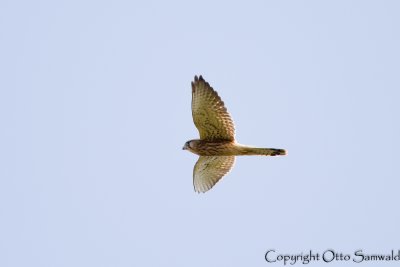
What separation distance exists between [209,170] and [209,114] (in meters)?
1.95

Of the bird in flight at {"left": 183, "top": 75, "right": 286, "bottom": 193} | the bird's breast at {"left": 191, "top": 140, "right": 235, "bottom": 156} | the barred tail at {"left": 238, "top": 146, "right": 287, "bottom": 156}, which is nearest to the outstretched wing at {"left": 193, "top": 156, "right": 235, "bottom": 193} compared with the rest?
the bird in flight at {"left": 183, "top": 75, "right": 286, "bottom": 193}

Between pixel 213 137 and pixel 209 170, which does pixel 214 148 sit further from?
Answer: pixel 209 170

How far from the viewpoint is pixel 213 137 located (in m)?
14.0

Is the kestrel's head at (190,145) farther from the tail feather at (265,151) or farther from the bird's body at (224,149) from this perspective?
the tail feather at (265,151)

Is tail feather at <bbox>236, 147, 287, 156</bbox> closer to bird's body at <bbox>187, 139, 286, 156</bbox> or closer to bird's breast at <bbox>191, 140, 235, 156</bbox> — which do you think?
bird's body at <bbox>187, 139, 286, 156</bbox>

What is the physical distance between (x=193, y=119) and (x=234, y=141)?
1014 mm

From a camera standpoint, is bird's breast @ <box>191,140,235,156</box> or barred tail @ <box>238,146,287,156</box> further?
bird's breast @ <box>191,140,235,156</box>

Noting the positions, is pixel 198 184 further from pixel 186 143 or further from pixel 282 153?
pixel 282 153

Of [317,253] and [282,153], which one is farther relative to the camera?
[317,253]

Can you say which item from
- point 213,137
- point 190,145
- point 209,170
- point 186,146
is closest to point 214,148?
point 213,137

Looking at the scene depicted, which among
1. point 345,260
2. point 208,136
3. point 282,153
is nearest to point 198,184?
point 208,136

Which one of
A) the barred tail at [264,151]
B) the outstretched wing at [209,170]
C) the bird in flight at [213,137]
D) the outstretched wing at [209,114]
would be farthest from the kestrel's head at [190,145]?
the barred tail at [264,151]

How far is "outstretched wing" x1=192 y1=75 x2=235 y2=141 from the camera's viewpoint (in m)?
13.3

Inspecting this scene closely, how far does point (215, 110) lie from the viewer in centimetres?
1341
